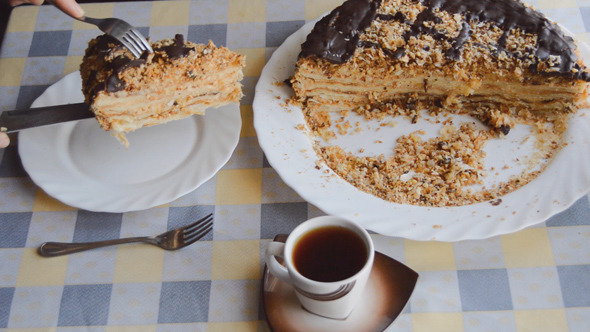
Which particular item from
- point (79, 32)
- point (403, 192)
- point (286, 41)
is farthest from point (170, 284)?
point (79, 32)

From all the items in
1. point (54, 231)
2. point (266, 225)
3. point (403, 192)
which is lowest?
point (54, 231)

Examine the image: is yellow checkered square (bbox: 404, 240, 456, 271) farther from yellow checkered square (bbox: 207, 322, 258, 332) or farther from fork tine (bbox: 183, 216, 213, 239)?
fork tine (bbox: 183, 216, 213, 239)

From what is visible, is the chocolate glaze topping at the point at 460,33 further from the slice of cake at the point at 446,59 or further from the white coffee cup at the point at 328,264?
the white coffee cup at the point at 328,264

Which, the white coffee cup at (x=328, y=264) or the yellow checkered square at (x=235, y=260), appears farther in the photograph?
the yellow checkered square at (x=235, y=260)

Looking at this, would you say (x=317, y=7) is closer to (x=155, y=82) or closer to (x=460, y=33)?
(x=460, y=33)

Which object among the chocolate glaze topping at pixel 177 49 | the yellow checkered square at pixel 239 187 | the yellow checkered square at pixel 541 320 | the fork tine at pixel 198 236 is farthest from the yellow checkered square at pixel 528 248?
the chocolate glaze topping at pixel 177 49

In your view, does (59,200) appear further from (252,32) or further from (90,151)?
(252,32)
